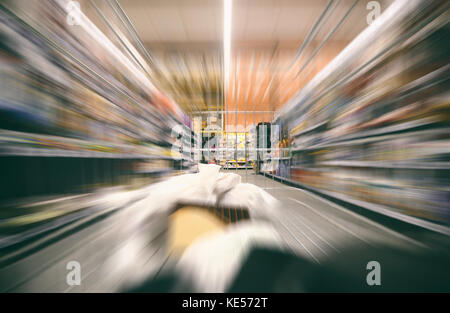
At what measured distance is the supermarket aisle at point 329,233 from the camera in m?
0.59

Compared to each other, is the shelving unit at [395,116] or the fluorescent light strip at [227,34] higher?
the fluorescent light strip at [227,34]

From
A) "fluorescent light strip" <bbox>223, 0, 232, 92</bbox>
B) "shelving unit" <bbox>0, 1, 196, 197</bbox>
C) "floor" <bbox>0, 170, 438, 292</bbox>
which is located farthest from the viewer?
"fluorescent light strip" <bbox>223, 0, 232, 92</bbox>

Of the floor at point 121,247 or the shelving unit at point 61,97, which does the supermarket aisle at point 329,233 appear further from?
the shelving unit at point 61,97

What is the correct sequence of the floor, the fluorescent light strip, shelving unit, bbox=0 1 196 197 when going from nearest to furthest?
the floor → shelving unit, bbox=0 1 196 197 → the fluorescent light strip

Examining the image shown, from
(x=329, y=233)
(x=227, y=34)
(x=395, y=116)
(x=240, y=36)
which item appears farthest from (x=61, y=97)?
(x=395, y=116)

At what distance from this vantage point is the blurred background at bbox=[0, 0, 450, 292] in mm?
586

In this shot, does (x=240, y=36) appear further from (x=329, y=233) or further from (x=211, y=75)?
(x=329, y=233)

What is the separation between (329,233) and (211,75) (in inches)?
70.3

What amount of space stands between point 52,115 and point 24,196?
0.40 m

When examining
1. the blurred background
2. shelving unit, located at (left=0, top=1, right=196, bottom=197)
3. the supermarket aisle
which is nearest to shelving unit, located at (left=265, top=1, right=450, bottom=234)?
the blurred background

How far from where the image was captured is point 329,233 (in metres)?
0.71

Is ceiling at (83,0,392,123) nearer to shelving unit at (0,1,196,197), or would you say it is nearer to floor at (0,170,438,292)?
shelving unit at (0,1,196,197)

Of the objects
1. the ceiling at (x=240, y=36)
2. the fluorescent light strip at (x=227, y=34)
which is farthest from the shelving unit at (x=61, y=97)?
the fluorescent light strip at (x=227, y=34)
